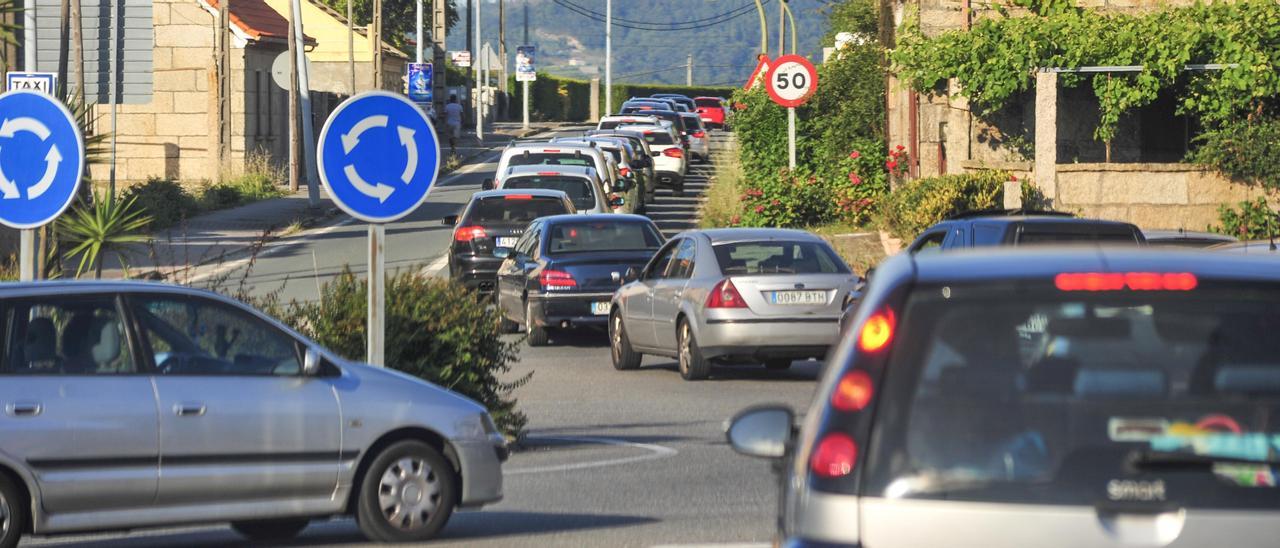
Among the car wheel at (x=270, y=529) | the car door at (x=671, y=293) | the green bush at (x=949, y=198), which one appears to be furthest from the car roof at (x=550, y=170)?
the car wheel at (x=270, y=529)

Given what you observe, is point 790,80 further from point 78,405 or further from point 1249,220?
point 78,405

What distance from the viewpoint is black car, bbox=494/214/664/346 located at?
2025 centimetres

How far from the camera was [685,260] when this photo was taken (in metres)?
17.6

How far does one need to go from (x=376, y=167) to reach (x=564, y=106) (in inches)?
3548

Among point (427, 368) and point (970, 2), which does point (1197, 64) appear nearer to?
point (970, 2)

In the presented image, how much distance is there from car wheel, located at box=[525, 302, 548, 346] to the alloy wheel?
11.3 m

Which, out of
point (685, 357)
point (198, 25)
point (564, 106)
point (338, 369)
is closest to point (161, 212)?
point (198, 25)

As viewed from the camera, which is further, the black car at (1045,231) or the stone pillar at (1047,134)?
the stone pillar at (1047,134)

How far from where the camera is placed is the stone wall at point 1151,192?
25.6 metres

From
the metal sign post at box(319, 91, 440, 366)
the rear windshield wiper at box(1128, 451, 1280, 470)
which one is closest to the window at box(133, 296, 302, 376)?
the metal sign post at box(319, 91, 440, 366)

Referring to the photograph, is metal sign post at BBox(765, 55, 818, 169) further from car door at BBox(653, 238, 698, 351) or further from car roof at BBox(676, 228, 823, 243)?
car roof at BBox(676, 228, 823, 243)

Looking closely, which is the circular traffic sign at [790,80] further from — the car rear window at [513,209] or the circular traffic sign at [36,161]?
the circular traffic sign at [36,161]

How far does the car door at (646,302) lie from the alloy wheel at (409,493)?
8.86 m

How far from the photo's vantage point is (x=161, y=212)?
1417 inches
